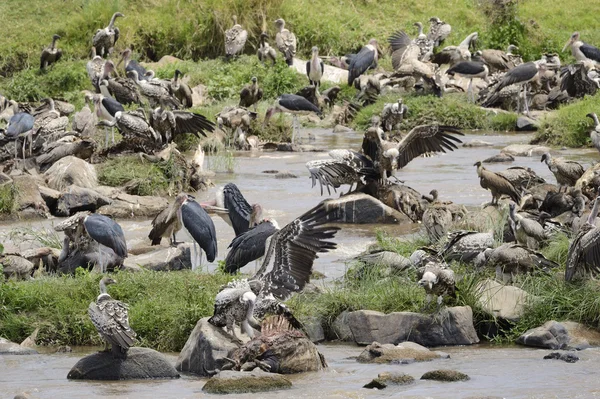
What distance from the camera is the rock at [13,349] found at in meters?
8.02

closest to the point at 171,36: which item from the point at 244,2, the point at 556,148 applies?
the point at 244,2

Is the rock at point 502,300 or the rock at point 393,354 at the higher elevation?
the rock at point 502,300

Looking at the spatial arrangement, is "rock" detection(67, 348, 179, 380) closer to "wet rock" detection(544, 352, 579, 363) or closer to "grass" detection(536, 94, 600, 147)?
"wet rock" detection(544, 352, 579, 363)

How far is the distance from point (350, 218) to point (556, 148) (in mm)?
5961

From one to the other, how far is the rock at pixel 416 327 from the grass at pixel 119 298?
1.06 m

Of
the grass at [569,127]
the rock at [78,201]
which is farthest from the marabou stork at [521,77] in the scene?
the rock at [78,201]

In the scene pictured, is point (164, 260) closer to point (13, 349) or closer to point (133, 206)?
point (13, 349)

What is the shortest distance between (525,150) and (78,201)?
716 cm

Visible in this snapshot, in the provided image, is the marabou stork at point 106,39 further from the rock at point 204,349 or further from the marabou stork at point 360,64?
the rock at point 204,349

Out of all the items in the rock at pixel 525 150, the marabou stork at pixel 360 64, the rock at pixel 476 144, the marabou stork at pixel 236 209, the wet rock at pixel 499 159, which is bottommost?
the marabou stork at pixel 236 209

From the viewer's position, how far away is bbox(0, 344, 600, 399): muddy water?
6852 mm

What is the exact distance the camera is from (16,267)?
938 cm

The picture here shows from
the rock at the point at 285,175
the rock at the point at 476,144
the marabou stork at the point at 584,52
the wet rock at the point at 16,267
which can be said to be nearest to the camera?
the wet rock at the point at 16,267

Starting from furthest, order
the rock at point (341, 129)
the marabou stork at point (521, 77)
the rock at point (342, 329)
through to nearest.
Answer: the rock at point (341, 129) → the marabou stork at point (521, 77) → the rock at point (342, 329)
